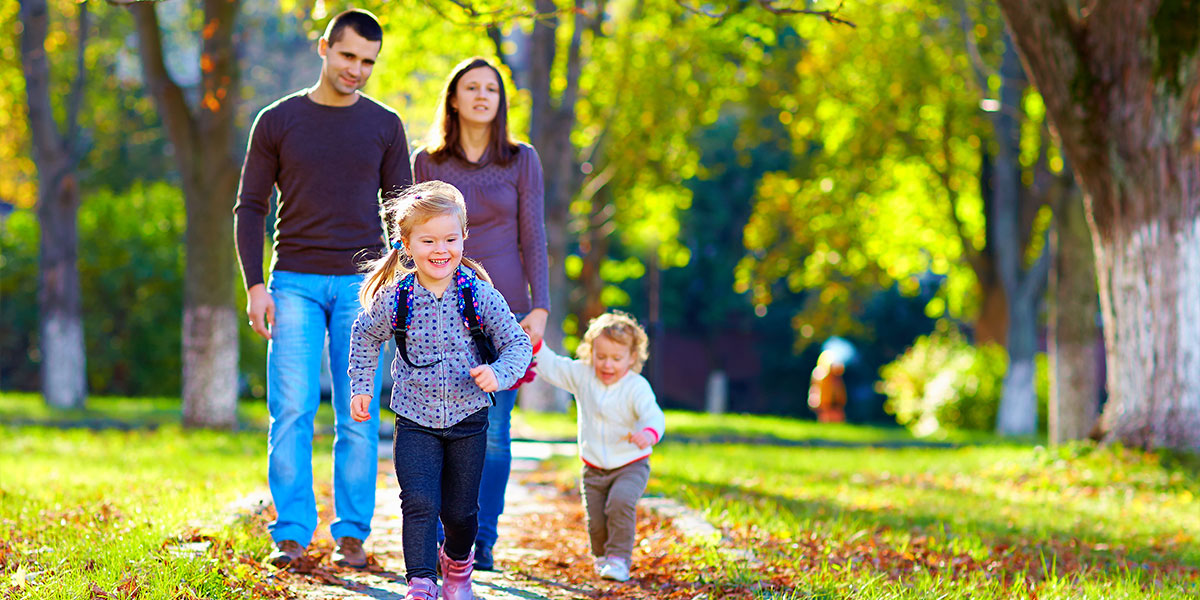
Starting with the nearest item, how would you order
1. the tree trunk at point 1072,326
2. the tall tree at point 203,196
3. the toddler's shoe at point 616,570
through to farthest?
the toddler's shoe at point 616,570
the tall tree at point 203,196
the tree trunk at point 1072,326

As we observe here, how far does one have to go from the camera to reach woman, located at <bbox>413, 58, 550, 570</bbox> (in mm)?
5188

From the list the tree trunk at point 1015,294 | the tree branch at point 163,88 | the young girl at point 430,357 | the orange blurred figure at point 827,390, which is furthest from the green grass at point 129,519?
the orange blurred figure at point 827,390

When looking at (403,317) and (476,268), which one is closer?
(403,317)

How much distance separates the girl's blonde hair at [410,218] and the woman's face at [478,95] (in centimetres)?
75

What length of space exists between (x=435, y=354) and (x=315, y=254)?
3.61 ft

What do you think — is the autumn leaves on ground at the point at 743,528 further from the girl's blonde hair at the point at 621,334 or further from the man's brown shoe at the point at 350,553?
the girl's blonde hair at the point at 621,334

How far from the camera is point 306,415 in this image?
5.14 metres

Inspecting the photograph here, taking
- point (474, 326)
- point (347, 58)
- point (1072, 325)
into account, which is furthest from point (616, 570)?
point (1072, 325)

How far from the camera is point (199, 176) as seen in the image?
13125 mm

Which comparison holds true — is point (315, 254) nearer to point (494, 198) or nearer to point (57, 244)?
point (494, 198)

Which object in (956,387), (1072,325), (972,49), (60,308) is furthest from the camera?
(956,387)

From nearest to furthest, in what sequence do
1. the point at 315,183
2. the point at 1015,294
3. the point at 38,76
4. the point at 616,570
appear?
the point at 315,183
the point at 616,570
the point at 38,76
the point at 1015,294

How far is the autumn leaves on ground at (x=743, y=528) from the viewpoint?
4.73m

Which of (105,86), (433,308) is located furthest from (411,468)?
(105,86)
